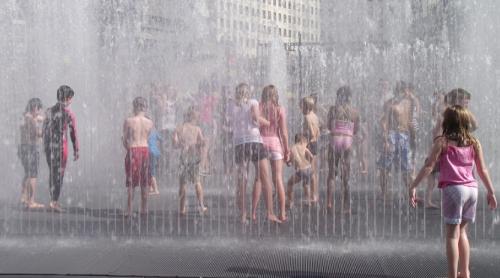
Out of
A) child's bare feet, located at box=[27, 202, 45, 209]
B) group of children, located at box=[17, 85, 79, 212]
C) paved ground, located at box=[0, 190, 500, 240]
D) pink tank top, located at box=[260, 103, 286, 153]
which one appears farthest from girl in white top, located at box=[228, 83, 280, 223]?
child's bare feet, located at box=[27, 202, 45, 209]

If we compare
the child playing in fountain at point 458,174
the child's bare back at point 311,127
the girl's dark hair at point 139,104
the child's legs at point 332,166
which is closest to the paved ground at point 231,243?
the child's legs at point 332,166

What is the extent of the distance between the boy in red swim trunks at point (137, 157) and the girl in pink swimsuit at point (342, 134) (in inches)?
85.0

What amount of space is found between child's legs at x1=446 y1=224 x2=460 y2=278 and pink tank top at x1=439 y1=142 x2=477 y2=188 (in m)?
0.31

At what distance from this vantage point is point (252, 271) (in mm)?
5391

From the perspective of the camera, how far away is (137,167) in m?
7.81

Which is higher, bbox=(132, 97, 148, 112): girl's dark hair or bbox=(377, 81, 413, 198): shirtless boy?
bbox=(132, 97, 148, 112): girl's dark hair

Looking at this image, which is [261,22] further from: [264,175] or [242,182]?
[264,175]

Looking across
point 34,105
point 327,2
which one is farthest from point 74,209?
point 327,2

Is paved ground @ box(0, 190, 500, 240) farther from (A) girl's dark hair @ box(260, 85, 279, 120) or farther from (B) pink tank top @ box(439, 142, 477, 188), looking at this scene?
(B) pink tank top @ box(439, 142, 477, 188)

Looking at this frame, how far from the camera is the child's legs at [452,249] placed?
4680mm

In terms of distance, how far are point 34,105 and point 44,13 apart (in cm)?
385

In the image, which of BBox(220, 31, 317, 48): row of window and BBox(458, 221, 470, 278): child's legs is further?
BBox(220, 31, 317, 48): row of window

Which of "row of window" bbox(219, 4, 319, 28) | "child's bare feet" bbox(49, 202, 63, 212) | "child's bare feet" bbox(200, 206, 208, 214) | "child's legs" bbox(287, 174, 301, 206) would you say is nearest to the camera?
"child's bare feet" bbox(200, 206, 208, 214)

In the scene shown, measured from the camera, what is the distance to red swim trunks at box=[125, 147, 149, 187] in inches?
306
